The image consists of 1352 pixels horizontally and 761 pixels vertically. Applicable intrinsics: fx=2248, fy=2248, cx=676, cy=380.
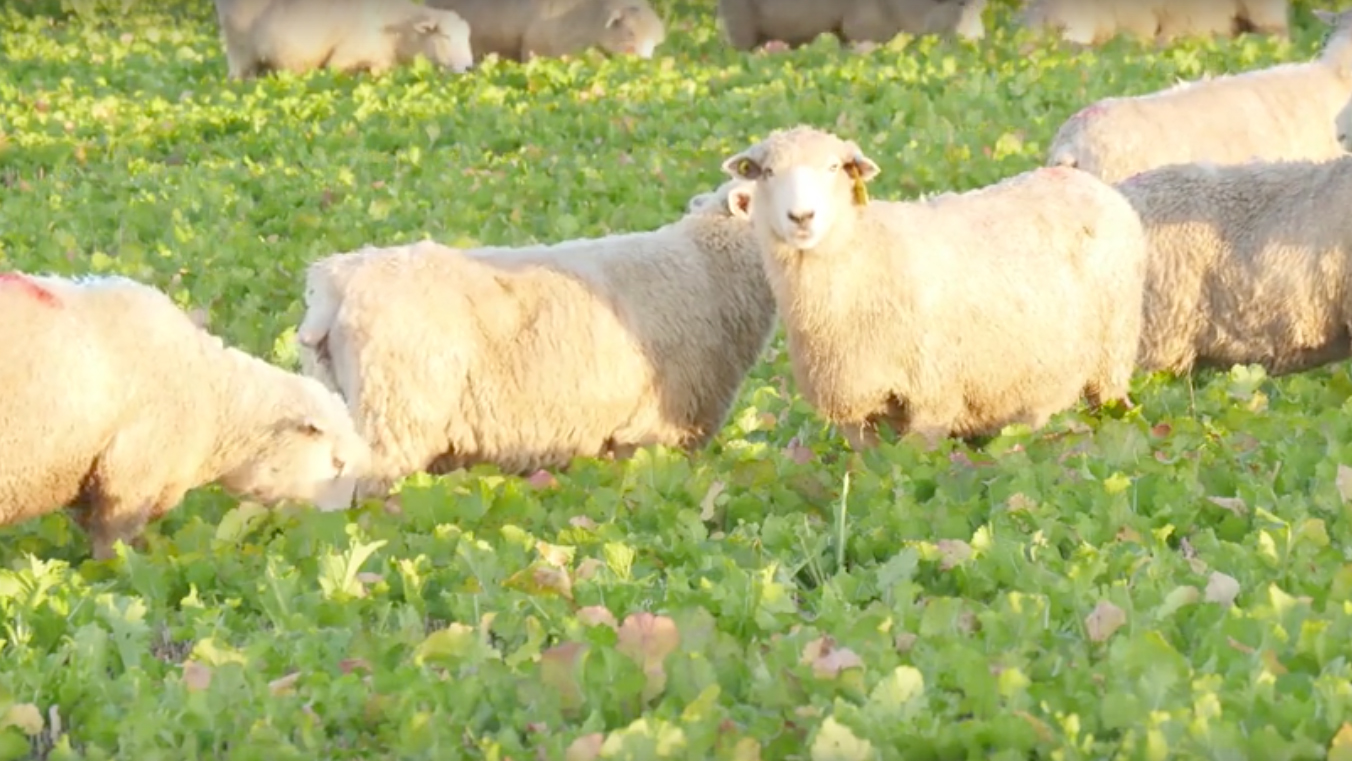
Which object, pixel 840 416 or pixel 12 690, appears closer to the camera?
pixel 12 690

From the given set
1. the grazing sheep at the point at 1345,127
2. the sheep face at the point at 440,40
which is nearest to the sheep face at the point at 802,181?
the grazing sheep at the point at 1345,127

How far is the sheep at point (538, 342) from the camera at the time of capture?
305 inches

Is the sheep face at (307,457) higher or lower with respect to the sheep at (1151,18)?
higher

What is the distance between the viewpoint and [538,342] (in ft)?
26.2

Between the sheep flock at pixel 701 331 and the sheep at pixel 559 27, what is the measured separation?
11.8 meters

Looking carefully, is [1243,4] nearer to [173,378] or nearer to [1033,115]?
[1033,115]

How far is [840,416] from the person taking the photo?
316 inches

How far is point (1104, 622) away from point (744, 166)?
335cm

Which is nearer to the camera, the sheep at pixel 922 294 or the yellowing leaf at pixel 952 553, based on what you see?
the yellowing leaf at pixel 952 553

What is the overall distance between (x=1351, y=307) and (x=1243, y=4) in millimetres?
13524

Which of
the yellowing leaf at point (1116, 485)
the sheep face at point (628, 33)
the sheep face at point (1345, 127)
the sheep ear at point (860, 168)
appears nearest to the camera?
the yellowing leaf at point (1116, 485)

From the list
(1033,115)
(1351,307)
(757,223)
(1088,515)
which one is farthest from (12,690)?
(1033,115)

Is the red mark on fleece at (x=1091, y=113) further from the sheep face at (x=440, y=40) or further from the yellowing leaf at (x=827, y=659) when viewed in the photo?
the sheep face at (x=440, y=40)

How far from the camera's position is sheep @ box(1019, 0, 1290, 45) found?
20.8 meters
